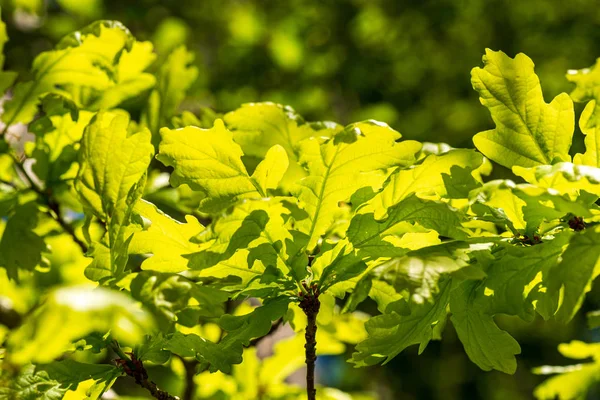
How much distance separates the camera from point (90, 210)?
1077 mm

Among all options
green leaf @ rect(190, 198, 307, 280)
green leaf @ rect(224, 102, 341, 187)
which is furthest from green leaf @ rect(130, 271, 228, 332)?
green leaf @ rect(224, 102, 341, 187)

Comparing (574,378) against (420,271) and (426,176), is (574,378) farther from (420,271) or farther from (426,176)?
(420,271)

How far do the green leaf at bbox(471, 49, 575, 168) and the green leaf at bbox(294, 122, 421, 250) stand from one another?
146 mm

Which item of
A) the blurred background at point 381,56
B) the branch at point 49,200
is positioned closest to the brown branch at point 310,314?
the branch at point 49,200

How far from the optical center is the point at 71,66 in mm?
1340

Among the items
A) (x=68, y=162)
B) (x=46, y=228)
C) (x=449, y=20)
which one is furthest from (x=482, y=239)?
(x=449, y=20)

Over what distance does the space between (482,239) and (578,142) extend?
3.97 m

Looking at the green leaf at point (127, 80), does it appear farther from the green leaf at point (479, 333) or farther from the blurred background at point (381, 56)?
the blurred background at point (381, 56)

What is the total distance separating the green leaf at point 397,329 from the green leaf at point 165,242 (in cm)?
27

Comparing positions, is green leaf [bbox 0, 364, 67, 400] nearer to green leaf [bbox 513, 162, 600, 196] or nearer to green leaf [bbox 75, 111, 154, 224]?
green leaf [bbox 75, 111, 154, 224]

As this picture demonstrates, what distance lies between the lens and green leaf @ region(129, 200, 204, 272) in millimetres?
929

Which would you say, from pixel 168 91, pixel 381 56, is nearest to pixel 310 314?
pixel 168 91

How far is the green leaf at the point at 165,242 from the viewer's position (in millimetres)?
929

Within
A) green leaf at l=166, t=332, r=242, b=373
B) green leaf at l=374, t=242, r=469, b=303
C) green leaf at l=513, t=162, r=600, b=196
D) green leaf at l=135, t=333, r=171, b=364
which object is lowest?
green leaf at l=135, t=333, r=171, b=364
